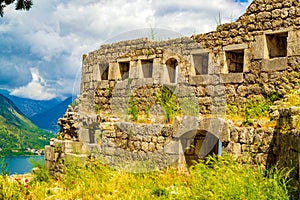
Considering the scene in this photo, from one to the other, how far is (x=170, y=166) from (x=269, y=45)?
4.04m

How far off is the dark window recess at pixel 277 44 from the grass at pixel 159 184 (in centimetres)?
336

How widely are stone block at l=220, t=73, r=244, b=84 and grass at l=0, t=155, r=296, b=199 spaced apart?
2.52m

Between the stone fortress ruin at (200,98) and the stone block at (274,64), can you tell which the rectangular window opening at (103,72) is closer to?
the stone fortress ruin at (200,98)

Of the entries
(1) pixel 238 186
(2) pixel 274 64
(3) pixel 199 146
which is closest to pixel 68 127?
(3) pixel 199 146

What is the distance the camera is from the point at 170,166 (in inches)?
435

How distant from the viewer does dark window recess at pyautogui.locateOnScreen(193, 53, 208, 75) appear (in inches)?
522

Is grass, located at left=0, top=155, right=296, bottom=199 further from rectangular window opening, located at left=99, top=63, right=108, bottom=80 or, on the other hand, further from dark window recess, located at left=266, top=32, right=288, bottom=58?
rectangular window opening, located at left=99, top=63, right=108, bottom=80

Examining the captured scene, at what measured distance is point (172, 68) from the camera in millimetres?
14219

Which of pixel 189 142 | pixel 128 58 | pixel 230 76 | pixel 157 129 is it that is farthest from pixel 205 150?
pixel 128 58

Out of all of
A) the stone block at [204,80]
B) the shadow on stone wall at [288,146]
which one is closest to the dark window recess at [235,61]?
the stone block at [204,80]

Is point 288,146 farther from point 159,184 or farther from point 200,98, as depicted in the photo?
point 200,98

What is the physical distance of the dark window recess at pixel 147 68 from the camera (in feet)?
49.0

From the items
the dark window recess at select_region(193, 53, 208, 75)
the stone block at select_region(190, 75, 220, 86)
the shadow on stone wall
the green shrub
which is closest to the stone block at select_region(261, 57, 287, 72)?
the stone block at select_region(190, 75, 220, 86)

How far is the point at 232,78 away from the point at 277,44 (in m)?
1.46
